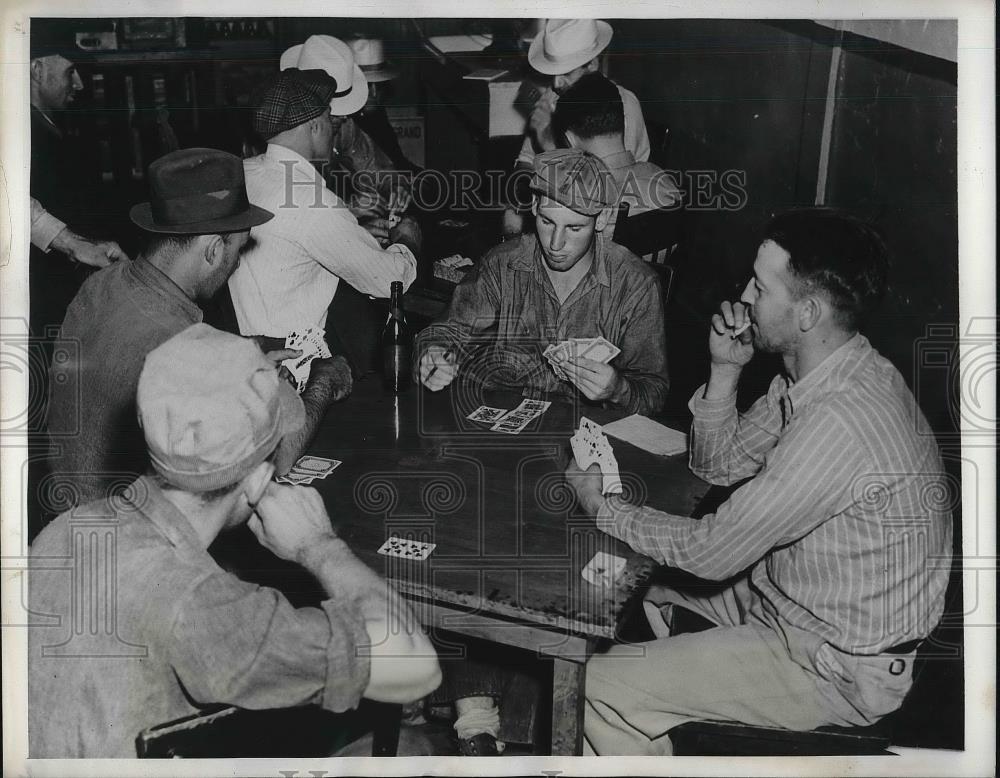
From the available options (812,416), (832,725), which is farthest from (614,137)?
(832,725)

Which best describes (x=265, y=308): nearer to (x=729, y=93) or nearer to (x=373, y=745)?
(x=373, y=745)

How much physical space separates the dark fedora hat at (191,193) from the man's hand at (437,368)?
0.77 meters

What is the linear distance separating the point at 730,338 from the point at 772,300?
0.21 metres

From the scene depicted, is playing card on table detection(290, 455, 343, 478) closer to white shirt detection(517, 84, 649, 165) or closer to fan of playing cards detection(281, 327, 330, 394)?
fan of playing cards detection(281, 327, 330, 394)

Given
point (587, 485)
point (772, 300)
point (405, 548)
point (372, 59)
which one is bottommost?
point (405, 548)

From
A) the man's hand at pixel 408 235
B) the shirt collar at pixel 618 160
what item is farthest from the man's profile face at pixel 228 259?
the shirt collar at pixel 618 160

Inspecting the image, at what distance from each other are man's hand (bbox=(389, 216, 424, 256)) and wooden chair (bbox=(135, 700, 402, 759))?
147cm

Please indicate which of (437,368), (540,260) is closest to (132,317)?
(437,368)

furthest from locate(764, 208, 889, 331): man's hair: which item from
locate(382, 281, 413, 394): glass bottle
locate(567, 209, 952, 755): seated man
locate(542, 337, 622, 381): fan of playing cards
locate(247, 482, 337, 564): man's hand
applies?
locate(247, 482, 337, 564): man's hand

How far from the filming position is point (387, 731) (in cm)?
279

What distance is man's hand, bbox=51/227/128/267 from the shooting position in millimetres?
2771

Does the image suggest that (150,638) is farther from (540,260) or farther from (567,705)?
(540,260)

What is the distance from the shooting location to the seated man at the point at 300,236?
296 centimetres

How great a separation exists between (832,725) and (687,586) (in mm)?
554
